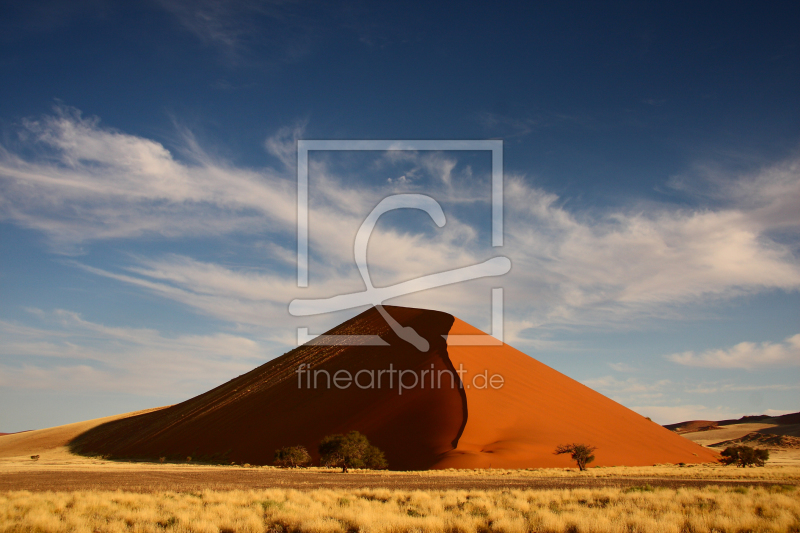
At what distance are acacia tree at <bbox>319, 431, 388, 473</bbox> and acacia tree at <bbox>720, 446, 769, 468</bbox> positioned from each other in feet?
88.8

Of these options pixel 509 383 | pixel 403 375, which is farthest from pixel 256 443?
pixel 509 383

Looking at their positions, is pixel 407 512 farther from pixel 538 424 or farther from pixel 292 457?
pixel 538 424

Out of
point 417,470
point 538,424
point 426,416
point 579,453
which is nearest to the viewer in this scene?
point 417,470

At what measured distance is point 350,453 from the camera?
31.3 metres

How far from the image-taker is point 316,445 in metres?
36.8

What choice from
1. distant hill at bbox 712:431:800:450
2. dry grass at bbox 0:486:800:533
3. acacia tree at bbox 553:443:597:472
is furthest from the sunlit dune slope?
distant hill at bbox 712:431:800:450

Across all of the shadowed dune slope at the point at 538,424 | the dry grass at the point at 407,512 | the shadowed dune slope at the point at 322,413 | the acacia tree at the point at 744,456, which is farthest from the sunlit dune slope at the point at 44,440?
the acacia tree at the point at 744,456

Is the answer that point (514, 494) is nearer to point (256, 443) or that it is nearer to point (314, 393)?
point (256, 443)

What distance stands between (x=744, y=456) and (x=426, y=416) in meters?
24.1

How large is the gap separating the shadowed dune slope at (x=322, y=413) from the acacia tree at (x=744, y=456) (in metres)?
21.7

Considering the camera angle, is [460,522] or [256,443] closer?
[460,522]

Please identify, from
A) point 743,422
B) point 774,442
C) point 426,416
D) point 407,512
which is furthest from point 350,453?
point 743,422

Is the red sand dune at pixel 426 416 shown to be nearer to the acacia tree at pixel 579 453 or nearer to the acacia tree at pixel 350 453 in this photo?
the acacia tree at pixel 579 453

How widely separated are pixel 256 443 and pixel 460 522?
3451 centimetres
